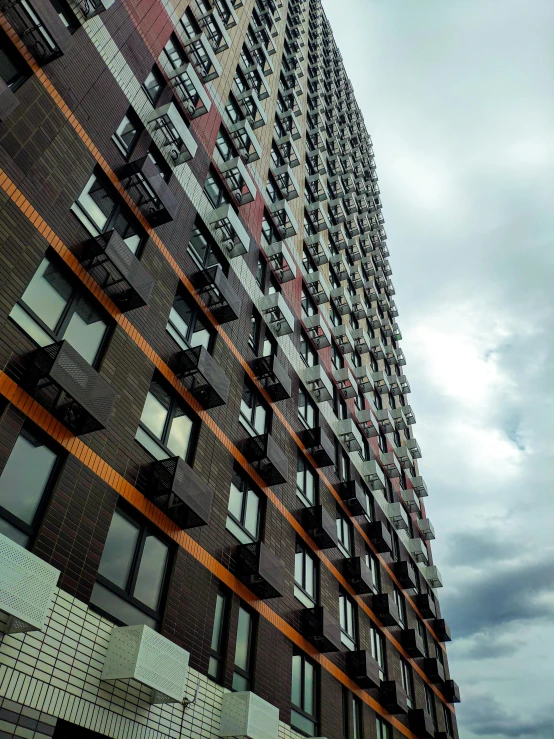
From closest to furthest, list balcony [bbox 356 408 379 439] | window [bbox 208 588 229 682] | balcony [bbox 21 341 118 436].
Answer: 1. balcony [bbox 21 341 118 436]
2. window [bbox 208 588 229 682]
3. balcony [bbox 356 408 379 439]

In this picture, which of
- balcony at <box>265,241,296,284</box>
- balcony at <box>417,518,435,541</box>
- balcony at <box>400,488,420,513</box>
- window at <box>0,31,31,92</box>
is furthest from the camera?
balcony at <box>417,518,435,541</box>

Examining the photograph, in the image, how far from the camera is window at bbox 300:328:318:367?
28984 millimetres

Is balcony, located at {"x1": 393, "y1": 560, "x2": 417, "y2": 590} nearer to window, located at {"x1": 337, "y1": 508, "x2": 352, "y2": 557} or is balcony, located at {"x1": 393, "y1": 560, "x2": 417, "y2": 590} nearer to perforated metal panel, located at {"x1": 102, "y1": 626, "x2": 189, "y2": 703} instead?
window, located at {"x1": 337, "y1": 508, "x2": 352, "y2": 557}

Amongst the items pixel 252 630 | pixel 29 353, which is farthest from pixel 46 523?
pixel 252 630

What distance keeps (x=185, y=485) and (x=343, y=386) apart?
19134 mm

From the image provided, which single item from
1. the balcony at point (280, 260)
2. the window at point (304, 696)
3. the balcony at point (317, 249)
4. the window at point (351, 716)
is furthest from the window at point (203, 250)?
the window at point (351, 716)

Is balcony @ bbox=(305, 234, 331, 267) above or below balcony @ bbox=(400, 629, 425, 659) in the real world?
above

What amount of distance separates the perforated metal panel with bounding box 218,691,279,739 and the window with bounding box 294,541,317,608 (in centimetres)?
611

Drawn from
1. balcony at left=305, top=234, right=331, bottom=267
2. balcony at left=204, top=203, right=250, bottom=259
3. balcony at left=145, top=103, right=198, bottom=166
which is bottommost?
balcony at left=204, top=203, right=250, bottom=259

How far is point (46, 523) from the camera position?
11.3 m

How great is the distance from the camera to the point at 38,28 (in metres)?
14.7

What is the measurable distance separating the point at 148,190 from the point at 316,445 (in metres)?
12.4

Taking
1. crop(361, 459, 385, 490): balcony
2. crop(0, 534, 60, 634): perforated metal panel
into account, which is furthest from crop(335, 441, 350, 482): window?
crop(0, 534, 60, 634): perforated metal panel

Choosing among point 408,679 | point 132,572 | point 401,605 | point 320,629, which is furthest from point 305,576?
point 401,605
